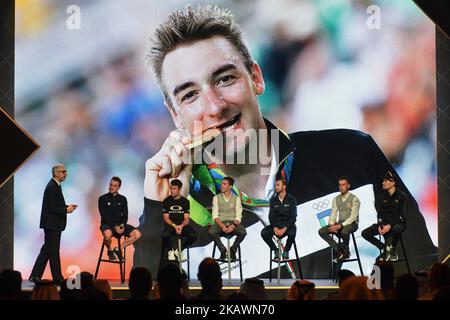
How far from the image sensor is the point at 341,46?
8.89 metres

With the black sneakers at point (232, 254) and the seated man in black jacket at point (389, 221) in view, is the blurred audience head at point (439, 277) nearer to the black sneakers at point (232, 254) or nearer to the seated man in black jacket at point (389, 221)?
the seated man in black jacket at point (389, 221)

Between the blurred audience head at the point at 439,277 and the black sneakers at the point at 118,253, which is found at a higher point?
the black sneakers at the point at 118,253

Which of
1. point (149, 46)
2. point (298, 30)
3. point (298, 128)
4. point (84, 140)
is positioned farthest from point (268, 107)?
point (84, 140)

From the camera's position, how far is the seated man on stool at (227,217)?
8250mm

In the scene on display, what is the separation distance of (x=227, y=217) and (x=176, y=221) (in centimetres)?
58

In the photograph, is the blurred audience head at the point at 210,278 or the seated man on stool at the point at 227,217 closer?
the blurred audience head at the point at 210,278

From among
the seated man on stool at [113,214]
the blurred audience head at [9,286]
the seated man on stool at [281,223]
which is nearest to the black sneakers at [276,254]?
the seated man on stool at [281,223]

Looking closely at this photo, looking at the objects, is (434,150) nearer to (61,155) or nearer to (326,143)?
(326,143)

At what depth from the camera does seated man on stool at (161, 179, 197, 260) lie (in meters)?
8.21

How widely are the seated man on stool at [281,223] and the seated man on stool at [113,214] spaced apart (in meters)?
1.57

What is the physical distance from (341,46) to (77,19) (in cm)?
313

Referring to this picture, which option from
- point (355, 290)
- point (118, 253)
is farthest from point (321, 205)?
point (355, 290)

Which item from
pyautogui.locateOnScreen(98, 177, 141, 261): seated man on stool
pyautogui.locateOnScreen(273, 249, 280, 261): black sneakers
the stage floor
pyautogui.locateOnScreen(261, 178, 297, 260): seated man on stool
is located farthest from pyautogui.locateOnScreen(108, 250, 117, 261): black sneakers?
pyautogui.locateOnScreen(273, 249, 280, 261): black sneakers

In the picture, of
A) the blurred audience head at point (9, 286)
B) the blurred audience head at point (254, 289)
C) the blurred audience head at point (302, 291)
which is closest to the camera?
the blurred audience head at point (302, 291)
